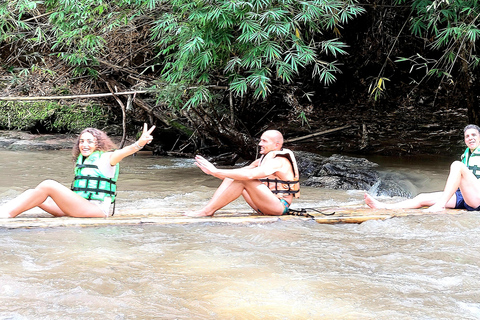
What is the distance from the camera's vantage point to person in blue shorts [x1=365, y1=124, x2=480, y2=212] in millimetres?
4273

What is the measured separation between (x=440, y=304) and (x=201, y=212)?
209 cm

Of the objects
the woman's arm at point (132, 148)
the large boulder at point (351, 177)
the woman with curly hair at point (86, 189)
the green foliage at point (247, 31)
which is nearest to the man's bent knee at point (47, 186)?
the woman with curly hair at point (86, 189)

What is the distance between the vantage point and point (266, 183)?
169 inches

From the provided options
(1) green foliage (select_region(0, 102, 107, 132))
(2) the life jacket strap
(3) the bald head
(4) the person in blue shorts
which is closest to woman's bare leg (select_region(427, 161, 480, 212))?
(4) the person in blue shorts

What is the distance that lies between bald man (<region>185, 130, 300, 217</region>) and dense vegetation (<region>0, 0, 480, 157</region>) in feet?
5.47

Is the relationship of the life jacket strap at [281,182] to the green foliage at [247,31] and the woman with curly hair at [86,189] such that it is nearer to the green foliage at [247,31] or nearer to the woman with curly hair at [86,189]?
the woman with curly hair at [86,189]

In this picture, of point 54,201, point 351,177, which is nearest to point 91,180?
point 54,201

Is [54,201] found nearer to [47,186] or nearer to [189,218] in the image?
[47,186]

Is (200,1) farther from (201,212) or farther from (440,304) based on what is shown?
(440,304)

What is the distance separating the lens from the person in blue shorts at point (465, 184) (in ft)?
14.0

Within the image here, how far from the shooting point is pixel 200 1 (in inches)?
216

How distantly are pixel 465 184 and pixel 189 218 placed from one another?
7.89ft

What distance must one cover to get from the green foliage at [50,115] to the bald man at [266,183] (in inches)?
304

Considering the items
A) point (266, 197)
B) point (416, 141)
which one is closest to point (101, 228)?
point (266, 197)
